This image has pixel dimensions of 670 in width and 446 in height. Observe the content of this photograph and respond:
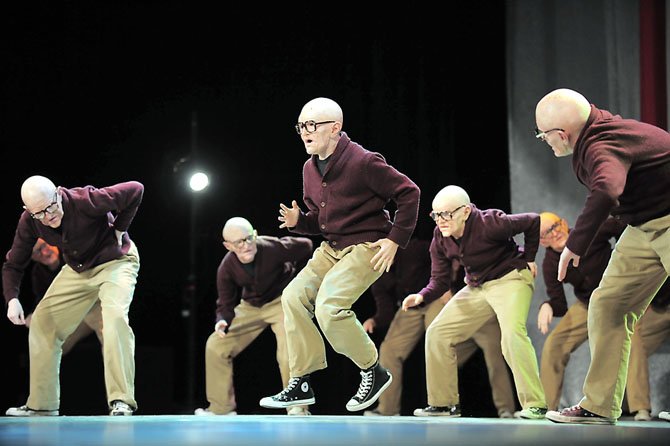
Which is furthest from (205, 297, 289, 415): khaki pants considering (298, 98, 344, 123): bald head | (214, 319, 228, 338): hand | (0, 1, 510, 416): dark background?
(298, 98, 344, 123): bald head

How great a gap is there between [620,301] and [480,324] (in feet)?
6.27

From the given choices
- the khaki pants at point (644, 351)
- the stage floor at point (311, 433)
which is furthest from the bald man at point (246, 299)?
the stage floor at point (311, 433)

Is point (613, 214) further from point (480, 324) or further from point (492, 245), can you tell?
point (480, 324)

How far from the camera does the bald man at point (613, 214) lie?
3.80 meters

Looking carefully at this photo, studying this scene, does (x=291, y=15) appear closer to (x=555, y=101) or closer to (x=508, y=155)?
(x=508, y=155)

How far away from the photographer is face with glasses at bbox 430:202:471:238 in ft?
18.8

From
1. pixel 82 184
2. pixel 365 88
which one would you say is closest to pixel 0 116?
pixel 82 184

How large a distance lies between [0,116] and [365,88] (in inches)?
115

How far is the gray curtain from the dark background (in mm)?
165

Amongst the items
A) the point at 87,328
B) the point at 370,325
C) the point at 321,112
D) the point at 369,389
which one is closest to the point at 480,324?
the point at 370,325

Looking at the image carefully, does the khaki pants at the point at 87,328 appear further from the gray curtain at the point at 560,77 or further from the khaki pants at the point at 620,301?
the khaki pants at the point at 620,301

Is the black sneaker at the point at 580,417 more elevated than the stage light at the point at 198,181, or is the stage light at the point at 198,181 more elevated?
the stage light at the point at 198,181

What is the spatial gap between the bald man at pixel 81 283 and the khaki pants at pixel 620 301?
9.22 ft

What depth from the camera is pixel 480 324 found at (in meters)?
5.95
